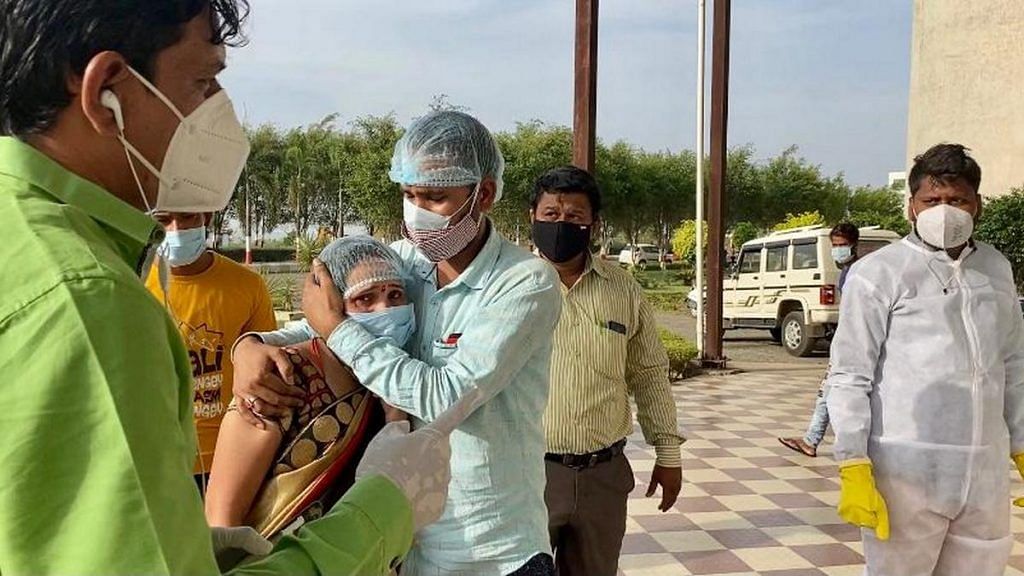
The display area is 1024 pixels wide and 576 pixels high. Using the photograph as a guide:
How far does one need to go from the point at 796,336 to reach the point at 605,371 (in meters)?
10.6

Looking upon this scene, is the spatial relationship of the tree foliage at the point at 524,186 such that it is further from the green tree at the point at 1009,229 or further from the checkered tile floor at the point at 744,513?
the checkered tile floor at the point at 744,513

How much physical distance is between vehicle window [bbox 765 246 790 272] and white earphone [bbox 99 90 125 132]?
1258 centimetres

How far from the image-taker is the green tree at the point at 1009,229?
14.3 metres

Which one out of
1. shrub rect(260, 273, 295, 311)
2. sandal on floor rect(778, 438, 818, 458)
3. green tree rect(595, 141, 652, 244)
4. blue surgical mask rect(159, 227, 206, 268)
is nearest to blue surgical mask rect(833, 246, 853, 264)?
sandal on floor rect(778, 438, 818, 458)

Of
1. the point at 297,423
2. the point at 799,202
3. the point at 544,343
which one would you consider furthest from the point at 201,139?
the point at 799,202

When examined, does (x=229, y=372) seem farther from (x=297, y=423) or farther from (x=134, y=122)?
(x=134, y=122)

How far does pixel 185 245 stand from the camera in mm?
2693

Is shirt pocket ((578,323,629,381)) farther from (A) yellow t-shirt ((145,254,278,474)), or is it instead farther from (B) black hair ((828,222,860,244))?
(B) black hair ((828,222,860,244))

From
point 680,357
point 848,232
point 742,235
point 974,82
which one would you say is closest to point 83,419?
point 848,232

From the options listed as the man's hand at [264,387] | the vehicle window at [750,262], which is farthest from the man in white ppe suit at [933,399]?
the vehicle window at [750,262]

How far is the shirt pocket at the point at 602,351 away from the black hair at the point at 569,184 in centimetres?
43

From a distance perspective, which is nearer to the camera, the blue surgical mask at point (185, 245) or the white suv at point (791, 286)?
the blue surgical mask at point (185, 245)

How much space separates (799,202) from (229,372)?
34.0 metres

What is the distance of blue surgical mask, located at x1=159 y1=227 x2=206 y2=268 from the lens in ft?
8.71
